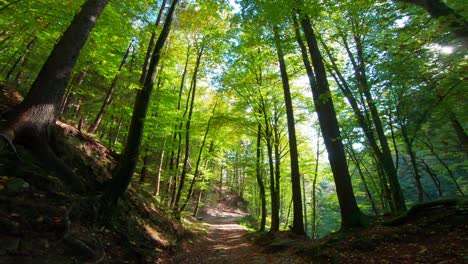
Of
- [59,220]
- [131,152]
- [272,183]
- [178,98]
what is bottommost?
[59,220]

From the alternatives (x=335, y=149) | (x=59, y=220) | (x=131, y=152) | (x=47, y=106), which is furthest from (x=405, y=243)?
(x=47, y=106)

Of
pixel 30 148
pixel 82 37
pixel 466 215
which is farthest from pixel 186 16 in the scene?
pixel 466 215

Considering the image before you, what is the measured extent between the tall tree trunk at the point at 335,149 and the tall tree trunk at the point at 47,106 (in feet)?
20.3

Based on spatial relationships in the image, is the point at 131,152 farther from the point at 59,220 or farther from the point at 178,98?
the point at 178,98

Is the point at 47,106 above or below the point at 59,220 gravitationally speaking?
above

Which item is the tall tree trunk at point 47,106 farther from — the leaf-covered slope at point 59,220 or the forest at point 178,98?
the leaf-covered slope at point 59,220

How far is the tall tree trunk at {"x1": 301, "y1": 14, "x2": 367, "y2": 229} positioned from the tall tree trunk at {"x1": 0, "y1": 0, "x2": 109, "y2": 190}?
244 inches

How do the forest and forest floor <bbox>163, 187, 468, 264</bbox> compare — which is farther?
the forest

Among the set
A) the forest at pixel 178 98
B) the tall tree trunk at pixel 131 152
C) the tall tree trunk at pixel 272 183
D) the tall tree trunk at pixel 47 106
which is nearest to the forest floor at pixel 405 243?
the forest at pixel 178 98

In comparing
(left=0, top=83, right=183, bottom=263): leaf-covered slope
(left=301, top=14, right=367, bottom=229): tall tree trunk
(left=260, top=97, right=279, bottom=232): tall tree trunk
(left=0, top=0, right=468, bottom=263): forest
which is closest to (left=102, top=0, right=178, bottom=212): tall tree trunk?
(left=0, top=0, right=468, bottom=263): forest

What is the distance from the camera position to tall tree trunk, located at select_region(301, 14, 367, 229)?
6995 millimetres

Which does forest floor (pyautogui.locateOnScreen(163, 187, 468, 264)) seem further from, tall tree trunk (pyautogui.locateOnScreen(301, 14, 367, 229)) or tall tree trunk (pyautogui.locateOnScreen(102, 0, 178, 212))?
tall tree trunk (pyautogui.locateOnScreen(102, 0, 178, 212))

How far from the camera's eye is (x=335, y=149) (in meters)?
7.70

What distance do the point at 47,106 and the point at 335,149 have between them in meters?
7.79
